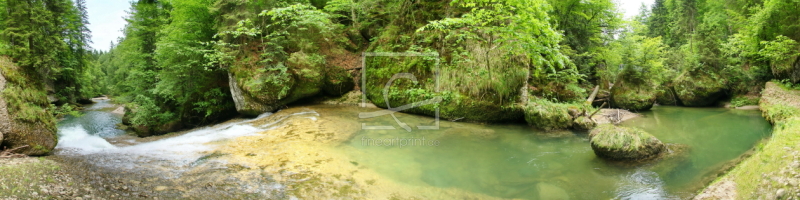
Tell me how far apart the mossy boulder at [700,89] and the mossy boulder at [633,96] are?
2924 mm

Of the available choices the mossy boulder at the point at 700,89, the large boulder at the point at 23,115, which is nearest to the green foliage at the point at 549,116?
the large boulder at the point at 23,115

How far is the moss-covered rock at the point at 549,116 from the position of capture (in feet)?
30.1

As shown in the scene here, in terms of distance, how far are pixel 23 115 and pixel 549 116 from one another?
11.7 meters

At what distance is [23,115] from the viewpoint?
535 cm

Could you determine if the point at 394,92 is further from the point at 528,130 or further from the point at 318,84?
the point at 528,130

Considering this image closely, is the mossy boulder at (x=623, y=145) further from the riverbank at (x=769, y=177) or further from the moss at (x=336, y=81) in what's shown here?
the moss at (x=336, y=81)

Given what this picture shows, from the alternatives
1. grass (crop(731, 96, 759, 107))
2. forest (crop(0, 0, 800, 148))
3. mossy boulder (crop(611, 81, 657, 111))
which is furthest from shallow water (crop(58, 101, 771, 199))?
grass (crop(731, 96, 759, 107))

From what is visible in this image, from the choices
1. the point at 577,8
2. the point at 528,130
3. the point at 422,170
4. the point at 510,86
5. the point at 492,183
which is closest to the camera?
the point at 492,183

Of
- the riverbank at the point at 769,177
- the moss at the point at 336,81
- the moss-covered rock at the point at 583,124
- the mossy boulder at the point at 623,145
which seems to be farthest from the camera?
the moss at the point at 336,81

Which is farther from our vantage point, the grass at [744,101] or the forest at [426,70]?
the grass at [744,101]

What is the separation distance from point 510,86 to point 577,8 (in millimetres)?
10337

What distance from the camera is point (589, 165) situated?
596 cm

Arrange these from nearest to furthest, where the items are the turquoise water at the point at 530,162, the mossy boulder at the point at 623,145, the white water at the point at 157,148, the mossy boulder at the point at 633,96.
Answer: the turquoise water at the point at 530,162 → the white water at the point at 157,148 → the mossy boulder at the point at 623,145 → the mossy boulder at the point at 633,96

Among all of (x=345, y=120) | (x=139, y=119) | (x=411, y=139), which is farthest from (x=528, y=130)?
(x=139, y=119)
